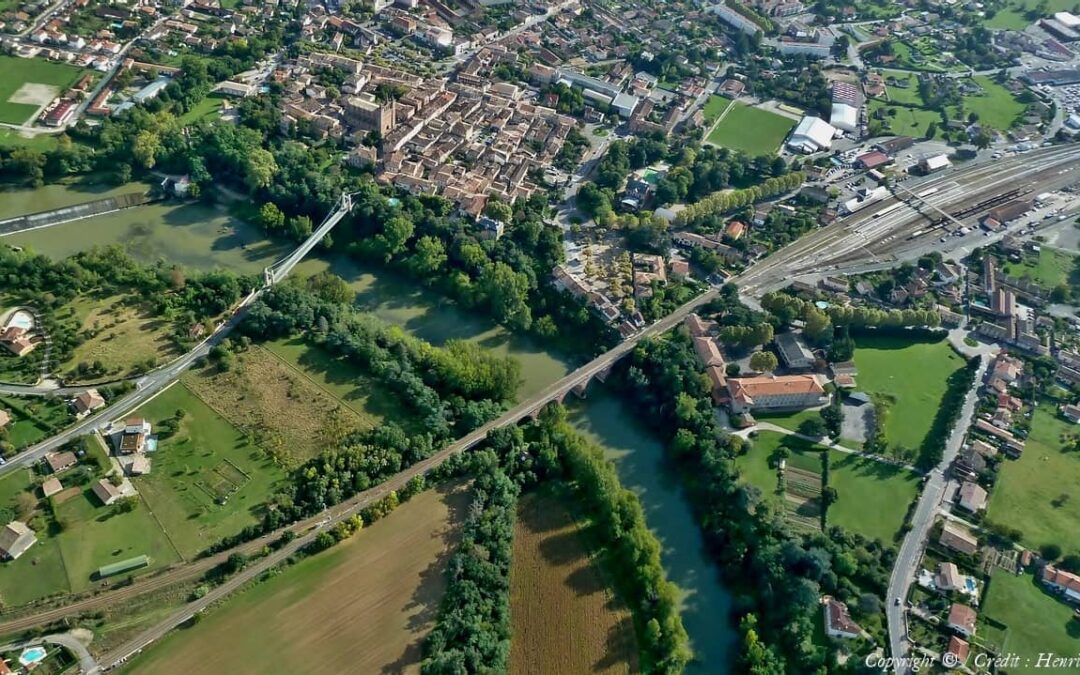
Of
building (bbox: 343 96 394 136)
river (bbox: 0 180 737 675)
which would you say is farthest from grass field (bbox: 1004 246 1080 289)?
building (bbox: 343 96 394 136)

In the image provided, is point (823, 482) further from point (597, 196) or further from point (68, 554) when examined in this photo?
point (68, 554)

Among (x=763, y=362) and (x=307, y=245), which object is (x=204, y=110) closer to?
(x=307, y=245)

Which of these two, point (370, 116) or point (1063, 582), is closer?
point (1063, 582)

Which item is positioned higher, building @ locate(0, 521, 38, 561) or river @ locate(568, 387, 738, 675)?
building @ locate(0, 521, 38, 561)

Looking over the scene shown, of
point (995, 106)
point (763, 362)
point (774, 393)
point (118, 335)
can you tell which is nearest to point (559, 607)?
point (774, 393)

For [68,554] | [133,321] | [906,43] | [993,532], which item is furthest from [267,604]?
[906,43]

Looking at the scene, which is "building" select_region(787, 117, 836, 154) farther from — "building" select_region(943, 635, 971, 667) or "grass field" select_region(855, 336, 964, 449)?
"building" select_region(943, 635, 971, 667)
